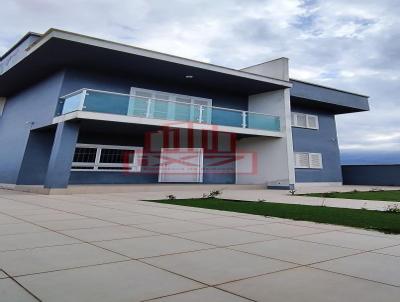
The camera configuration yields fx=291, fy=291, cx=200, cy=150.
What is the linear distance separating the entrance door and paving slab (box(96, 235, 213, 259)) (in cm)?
1402

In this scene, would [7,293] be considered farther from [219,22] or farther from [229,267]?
[219,22]

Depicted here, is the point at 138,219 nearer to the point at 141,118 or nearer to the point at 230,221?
the point at 230,221

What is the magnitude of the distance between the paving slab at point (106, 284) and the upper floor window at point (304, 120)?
69.7 ft

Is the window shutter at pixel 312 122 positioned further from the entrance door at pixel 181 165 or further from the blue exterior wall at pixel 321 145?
the entrance door at pixel 181 165

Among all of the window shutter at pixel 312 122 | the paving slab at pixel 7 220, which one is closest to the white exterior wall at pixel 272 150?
the window shutter at pixel 312 122

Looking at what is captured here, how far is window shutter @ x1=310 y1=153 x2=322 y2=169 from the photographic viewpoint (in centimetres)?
2245

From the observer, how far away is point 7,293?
6.96ft

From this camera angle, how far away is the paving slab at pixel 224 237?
4.13 metres

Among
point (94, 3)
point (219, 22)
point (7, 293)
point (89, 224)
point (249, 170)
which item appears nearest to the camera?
point (7, 293)

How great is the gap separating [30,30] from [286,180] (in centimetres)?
1696

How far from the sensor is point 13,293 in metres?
2.12

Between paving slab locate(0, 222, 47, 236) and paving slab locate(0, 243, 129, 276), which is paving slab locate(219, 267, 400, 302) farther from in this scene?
paving slab locate(0, 222, 47, 236)

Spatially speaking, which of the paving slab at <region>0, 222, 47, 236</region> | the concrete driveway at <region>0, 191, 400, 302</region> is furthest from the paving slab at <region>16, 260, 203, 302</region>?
the paving slab at <region>0, 222, 47, 236</region>

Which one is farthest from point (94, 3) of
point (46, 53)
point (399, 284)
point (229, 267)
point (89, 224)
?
point (399, 284)
